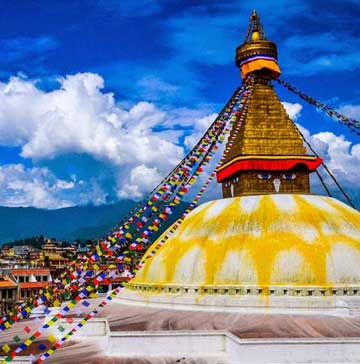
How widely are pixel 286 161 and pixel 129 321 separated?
732 cm

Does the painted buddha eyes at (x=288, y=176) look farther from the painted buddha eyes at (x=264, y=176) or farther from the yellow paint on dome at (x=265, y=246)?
the yellow paint on dome at (x=265, y=246)

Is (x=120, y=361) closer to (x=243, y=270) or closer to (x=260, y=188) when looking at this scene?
(x=243, y=270)

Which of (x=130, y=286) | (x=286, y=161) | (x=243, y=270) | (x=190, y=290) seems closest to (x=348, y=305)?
(x=243, y=270)

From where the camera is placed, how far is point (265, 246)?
1478 cm

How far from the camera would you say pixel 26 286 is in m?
38.3

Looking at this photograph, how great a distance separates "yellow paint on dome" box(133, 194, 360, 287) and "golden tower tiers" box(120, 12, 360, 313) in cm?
3

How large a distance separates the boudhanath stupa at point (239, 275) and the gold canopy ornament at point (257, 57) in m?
0.05

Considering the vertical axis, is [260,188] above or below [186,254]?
above

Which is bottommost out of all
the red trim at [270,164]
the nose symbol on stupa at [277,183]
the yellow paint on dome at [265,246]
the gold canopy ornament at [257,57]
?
the yellow paint on dome at [265,246]

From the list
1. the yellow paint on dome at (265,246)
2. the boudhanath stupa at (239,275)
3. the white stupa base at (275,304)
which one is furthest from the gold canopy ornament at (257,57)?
the white stupa base at (275,304)

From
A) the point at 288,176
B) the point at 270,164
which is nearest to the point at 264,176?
the point at 270,164

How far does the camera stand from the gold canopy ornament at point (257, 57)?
63.5 ft

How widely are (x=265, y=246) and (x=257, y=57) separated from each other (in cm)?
779

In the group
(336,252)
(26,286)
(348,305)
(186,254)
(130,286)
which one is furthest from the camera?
(26,286)
